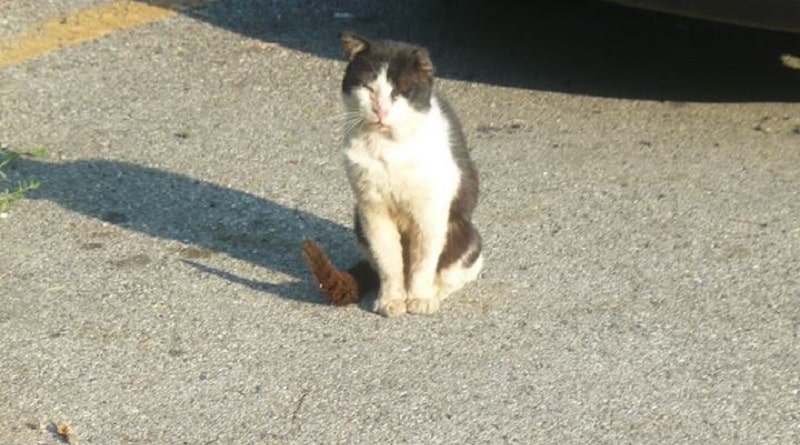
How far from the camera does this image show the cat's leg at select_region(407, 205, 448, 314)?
5.08 m

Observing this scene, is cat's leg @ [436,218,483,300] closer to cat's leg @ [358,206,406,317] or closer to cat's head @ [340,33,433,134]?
cat's leg @ [358,206,406,317]

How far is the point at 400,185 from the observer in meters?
5.01

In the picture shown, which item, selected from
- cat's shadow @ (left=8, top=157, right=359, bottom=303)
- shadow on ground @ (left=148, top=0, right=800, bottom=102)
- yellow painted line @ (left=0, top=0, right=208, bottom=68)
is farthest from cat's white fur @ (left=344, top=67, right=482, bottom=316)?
yellow painted line @ (left=0, top=0, right=208, bottom=68)

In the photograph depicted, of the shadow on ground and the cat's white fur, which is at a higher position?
the cat's white fur

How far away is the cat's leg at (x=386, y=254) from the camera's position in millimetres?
5090

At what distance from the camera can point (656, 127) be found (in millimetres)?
6750

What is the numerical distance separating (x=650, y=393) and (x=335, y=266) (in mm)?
1290

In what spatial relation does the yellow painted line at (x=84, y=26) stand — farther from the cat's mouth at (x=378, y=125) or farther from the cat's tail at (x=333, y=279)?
the cat's mouth at (x=378, y=125)

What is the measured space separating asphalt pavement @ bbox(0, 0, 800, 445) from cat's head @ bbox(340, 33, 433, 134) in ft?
2.02

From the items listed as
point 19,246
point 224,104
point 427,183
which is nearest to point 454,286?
point 427,183

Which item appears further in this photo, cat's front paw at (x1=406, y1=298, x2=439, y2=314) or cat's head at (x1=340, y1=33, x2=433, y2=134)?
cat's front paw at (x1=406, y1=298, x2=439, y2=314)

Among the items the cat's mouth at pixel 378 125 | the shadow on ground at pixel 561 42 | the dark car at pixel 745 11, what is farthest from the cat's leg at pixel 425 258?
the shadow on ground at pixel 561 42

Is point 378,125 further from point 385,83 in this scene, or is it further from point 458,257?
point 458,257

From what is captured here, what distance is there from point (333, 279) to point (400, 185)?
360mm
